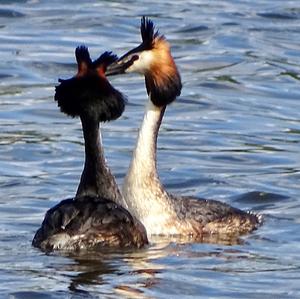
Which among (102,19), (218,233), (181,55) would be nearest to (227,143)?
(218,233)

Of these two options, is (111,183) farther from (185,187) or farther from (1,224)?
(185,187)

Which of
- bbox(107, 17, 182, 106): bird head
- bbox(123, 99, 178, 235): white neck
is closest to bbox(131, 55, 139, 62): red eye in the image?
bbox(107, 17, 182, 106): bird head

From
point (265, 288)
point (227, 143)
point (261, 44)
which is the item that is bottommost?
point (265, 288)

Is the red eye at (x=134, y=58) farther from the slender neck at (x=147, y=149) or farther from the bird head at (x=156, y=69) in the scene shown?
the slender neck at (x=147, y=149)

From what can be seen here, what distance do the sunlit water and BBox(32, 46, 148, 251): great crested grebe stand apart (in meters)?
0.14

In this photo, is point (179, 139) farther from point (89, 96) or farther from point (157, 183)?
point (89, 96)

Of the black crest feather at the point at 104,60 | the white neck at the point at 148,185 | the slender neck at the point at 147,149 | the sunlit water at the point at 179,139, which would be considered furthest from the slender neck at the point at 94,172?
the slender neck at the point at 147,149

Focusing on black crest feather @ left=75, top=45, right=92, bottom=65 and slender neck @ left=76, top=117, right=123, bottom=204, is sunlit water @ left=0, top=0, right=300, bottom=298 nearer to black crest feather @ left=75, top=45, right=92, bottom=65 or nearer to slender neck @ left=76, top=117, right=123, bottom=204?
slender neck @ left=76, top=117, right=123, bottom=204

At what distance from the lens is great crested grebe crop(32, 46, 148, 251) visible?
12414 millimetres

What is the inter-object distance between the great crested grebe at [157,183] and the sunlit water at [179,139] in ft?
0.99

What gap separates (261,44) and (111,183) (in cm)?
1078

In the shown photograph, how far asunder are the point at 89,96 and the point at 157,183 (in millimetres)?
1284

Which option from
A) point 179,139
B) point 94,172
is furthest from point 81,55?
point 179,139

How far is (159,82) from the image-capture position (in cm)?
1402
